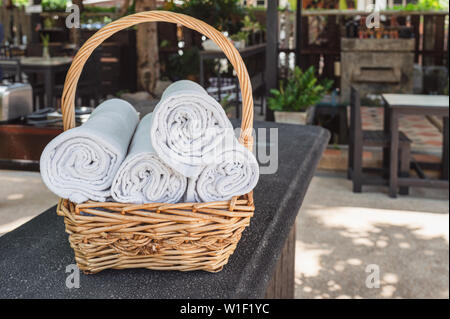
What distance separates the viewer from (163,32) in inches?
389

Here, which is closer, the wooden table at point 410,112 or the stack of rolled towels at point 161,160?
the stack of rolled towels at point 161,160

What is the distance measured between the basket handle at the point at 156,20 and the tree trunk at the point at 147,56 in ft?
23.9

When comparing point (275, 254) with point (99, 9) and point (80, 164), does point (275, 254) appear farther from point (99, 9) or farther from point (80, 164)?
point (99, 9)

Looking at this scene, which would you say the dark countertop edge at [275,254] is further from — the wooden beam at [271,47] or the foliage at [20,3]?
the foliage at [20,3]

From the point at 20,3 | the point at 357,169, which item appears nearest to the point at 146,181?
the point at 357,169

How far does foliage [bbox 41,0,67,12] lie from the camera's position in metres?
11.1

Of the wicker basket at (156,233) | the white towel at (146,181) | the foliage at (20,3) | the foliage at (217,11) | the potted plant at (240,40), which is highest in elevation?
the foliage at (20,3)

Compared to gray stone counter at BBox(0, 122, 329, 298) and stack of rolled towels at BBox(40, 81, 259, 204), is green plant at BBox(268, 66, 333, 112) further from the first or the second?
stack of rolled towels at BBox(40, 81, 259, 204)

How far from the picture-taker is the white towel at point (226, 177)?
0.93 m

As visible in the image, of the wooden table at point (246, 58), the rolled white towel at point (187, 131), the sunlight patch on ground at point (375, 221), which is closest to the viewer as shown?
the rolled white towel at point (187, 131)

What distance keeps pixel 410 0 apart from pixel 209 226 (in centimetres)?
1142

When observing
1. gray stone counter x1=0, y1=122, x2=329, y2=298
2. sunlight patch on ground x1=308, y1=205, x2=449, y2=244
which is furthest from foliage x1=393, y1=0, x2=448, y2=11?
gray stone counter x1=0, y1=122, x2=329, y2=298
